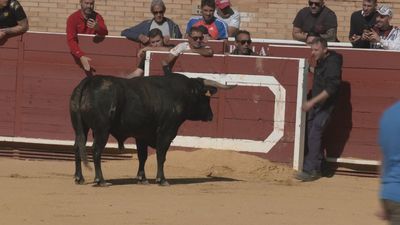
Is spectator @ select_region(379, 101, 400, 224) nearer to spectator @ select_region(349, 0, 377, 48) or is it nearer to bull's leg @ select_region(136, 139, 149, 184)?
bull's leg @ select_region(136, 139, 149, 184)

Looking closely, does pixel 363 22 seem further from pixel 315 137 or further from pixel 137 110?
pixel 137 110

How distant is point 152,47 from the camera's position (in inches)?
499

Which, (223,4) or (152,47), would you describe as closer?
(152,47)

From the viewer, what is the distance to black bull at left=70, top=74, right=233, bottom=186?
34.5 feet

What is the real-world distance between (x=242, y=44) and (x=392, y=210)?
7258 millimetres

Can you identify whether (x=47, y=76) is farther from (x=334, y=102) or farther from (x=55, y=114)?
(x=334, y=102)

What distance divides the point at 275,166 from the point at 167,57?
182 centimetres

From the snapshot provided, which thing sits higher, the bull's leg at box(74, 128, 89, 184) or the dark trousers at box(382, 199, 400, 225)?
the dark trousers at box(382, 199, 400, 225)

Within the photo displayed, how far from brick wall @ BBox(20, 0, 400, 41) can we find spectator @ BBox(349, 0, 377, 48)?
3.50 m

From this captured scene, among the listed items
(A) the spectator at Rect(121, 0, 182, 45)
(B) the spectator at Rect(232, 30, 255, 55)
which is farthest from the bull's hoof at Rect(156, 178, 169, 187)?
(A) the spectator at Rect(121, 0, 182, 45)

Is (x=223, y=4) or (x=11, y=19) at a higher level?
(x=223, y=4)

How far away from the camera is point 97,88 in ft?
34.4

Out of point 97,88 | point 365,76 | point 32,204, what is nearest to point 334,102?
point 365,76

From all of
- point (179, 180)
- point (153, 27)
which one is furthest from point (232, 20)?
point (179, 180)
